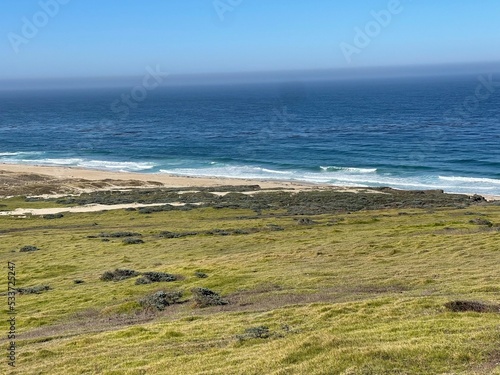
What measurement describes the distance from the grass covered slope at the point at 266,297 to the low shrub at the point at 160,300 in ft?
0.52

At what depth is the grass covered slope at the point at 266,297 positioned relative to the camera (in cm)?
1881

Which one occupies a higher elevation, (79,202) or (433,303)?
(433,303)

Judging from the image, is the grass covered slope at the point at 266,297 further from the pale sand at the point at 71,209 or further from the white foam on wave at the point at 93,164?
the white foam on wave at the point at 93,164

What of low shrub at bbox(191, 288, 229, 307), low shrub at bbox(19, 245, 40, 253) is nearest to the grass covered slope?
low shrub at bbox(191, 288, 229, 307)

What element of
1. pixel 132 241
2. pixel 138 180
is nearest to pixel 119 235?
pixel 132 241

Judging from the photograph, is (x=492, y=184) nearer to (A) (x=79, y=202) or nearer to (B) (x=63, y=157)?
(A) (x=79, y=202)

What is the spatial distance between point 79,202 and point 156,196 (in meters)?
9.89

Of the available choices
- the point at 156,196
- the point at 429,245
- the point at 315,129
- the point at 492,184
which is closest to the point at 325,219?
the point at 429,245

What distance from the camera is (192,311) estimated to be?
28.5 meters

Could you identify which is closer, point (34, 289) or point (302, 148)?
point (34, 289)

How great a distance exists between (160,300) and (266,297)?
521cm

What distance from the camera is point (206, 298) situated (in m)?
29.7

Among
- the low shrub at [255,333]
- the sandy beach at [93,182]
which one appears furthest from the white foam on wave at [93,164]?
the low shrub at [255,333]

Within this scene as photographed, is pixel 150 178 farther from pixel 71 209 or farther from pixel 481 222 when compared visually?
pixel 481 222
